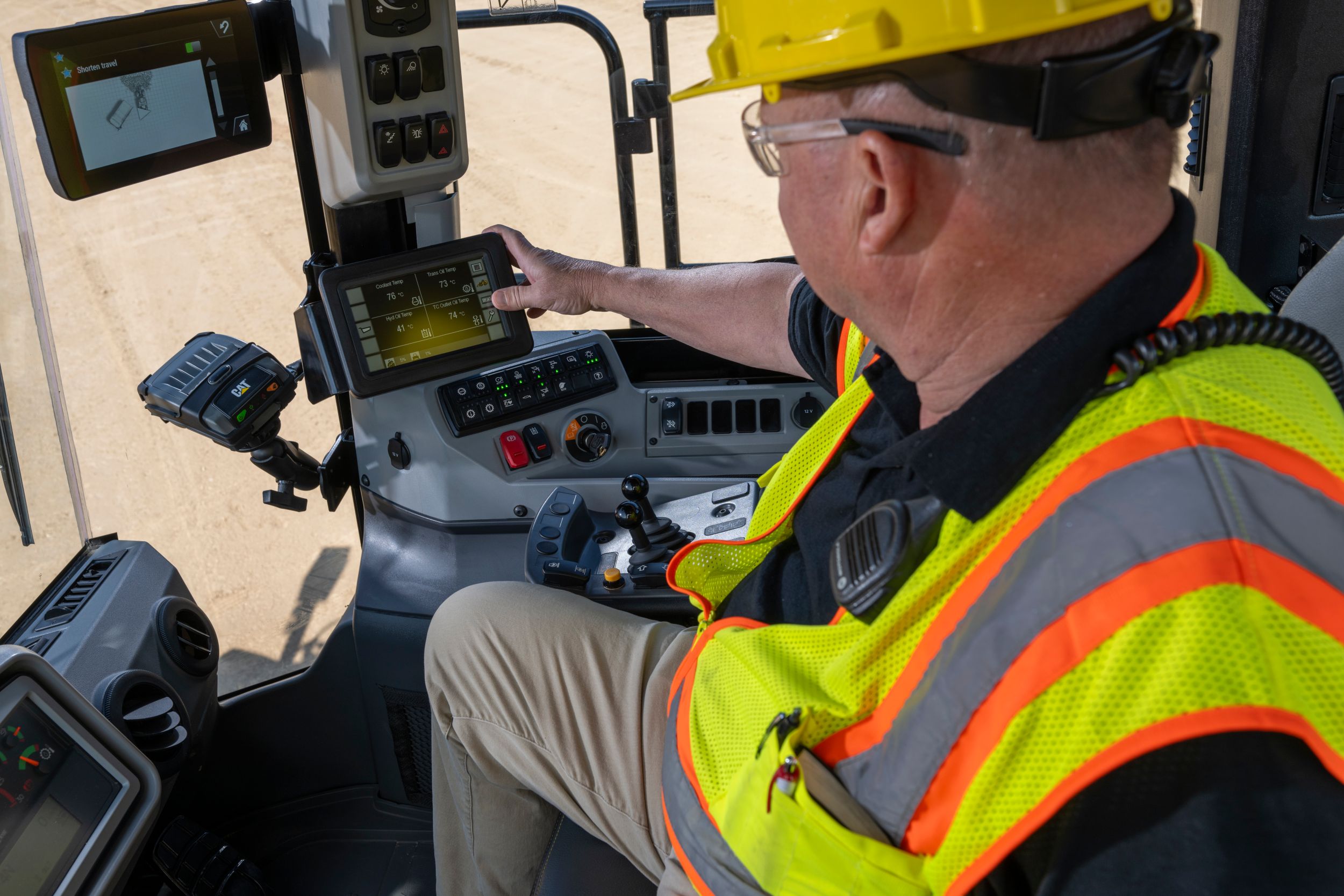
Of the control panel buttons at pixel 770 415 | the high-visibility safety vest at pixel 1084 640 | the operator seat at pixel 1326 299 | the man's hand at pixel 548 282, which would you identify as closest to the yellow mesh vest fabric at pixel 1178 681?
the high-visibility safety vest at pixel 1084 640

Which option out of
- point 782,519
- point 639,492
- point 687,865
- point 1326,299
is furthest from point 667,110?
point 687,865

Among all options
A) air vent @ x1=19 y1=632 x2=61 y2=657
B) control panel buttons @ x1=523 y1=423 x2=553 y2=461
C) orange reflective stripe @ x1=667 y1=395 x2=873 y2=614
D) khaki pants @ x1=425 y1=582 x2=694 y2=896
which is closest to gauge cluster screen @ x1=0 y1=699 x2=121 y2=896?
air vent @ x1=19 y1=632 x2=61 y2=657

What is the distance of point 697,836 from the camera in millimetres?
1128

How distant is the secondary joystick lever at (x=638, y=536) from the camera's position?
70.6 inches

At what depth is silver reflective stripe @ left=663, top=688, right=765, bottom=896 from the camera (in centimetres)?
105

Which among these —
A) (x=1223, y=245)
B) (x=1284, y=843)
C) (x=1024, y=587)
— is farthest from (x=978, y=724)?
(x=1223, y=245)

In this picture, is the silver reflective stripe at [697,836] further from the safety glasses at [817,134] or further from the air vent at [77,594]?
the air vent at [77,594]

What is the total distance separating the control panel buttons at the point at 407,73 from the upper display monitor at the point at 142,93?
20 cm

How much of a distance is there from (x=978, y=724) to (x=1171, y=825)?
5.7 inches

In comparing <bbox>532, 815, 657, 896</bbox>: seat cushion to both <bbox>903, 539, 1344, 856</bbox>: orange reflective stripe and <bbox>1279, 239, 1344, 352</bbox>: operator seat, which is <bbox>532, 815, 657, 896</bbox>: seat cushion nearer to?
<bbox>903, 539, 1344, 856</bbox>: orange reflective stripe

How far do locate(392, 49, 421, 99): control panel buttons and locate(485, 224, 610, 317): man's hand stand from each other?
11.0 inches

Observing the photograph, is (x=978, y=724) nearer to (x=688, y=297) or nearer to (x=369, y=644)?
(x=688, y=297)

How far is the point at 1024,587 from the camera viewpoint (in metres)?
0.82

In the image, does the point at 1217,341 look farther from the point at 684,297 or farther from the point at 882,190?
the point at 684,297
